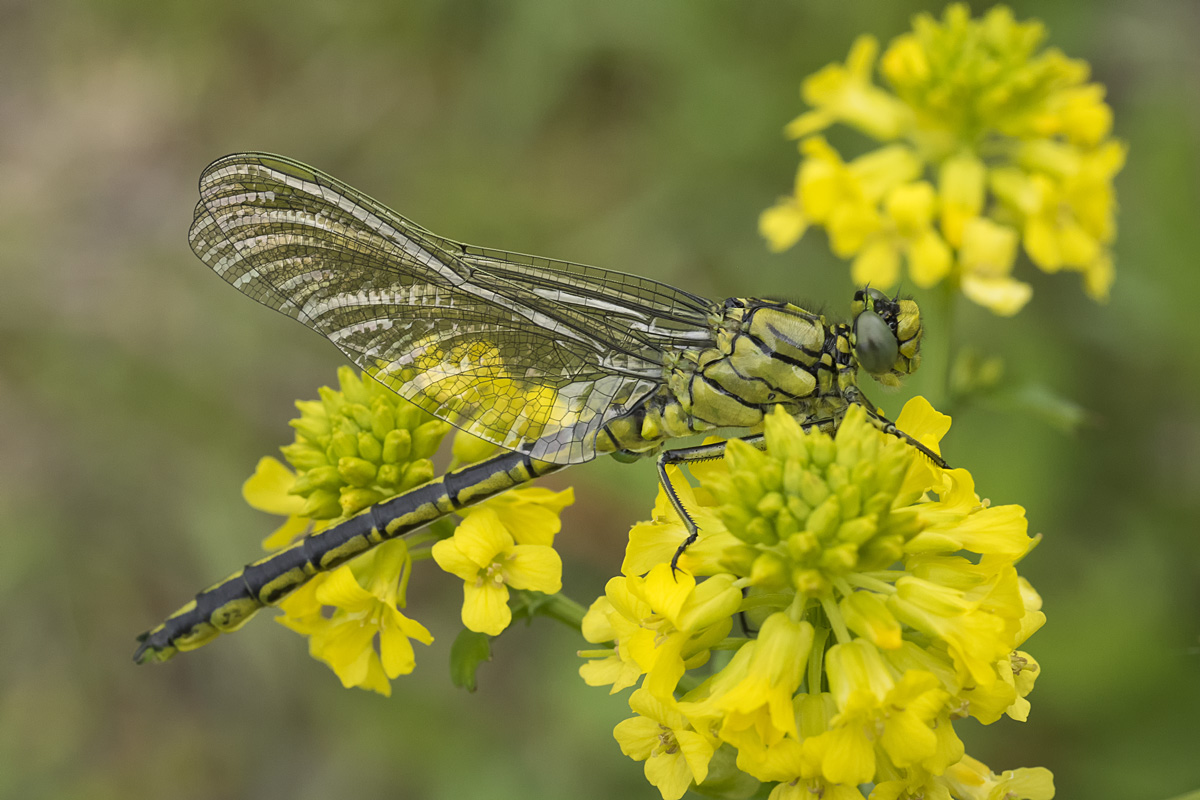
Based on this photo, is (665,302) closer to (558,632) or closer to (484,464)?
(484,464)

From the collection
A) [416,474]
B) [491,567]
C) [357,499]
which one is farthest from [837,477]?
[357,499]

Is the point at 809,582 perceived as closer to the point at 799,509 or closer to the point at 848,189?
the point at 799,509

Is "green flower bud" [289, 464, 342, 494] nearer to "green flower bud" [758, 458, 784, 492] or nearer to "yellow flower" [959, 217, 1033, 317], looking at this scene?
"green flower bud" [758, 458, 784, 492]

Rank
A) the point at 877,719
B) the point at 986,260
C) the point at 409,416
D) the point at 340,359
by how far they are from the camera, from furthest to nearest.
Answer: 1. the point at 340,359
2. the point at 986,260
3. the point at 409,416
4. the point at 877,719

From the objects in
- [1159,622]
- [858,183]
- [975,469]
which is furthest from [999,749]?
[858,183]

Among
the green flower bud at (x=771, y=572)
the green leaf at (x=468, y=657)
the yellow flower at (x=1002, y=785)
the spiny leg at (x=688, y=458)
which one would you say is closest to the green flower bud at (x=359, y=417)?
the green leaf at (x=468, y=657)

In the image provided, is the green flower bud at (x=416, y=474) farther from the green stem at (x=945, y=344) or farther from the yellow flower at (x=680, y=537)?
the green stem at (x=945, y=344)
